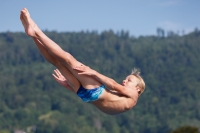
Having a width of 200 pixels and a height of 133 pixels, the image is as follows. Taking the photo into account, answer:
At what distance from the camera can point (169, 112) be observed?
133000mm

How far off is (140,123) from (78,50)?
41.4 meters

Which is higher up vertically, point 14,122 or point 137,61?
point 14,122

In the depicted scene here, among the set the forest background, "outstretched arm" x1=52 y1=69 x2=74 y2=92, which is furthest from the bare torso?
the forest background

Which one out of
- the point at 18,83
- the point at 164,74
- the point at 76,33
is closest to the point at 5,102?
the point at 18,83

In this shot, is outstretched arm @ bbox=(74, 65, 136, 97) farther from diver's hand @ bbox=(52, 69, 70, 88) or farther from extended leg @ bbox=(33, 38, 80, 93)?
diver's hand @ bbox=(52, 69, 70, 88)

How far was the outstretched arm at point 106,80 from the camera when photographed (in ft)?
31.6

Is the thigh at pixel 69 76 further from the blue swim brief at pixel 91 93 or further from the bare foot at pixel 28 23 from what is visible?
the bare foot at pixel 28 23

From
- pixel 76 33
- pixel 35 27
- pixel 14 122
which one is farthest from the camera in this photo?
pixel 76 33

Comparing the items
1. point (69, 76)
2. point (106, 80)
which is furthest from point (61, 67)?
point (106, 80)

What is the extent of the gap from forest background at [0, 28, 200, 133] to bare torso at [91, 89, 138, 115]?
258 feet

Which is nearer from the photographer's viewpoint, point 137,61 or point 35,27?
point 35,27

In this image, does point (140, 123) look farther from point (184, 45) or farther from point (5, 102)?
point (184, 45)

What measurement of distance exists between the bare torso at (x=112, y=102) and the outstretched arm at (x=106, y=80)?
0.10 m

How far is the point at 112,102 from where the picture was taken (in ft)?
32.6
